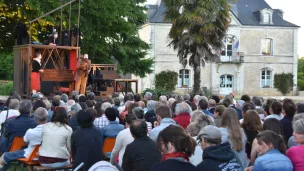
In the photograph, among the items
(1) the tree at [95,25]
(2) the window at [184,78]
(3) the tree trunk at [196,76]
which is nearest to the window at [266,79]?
(2) the window at [184,78]

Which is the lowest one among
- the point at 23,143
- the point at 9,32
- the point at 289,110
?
the point at 23,143

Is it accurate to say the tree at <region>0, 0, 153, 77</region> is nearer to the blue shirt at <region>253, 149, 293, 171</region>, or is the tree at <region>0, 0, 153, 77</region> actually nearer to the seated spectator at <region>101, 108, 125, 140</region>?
the seated spectator at <region>101, 108, 125, 140</region>

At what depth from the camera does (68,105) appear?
11.0 meters

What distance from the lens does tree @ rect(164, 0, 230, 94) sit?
2500 centimetres

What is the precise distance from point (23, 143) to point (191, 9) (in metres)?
18.3

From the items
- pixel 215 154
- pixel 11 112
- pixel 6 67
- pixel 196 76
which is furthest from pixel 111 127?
pixel 6 67

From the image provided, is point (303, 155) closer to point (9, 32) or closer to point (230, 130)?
point (230, 130)

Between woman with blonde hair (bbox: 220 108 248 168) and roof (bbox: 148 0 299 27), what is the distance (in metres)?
40.5

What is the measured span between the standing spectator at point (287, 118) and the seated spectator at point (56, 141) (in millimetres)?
3071

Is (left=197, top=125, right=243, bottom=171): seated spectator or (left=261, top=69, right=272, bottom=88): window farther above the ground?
(left=261, top=69, right=272, bottom=88): window

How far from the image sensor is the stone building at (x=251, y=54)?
4797 centimetres

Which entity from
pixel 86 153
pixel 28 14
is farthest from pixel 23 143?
pixel 28 14

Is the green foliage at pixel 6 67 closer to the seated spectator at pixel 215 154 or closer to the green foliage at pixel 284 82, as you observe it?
the green foliage at pixel 284 82

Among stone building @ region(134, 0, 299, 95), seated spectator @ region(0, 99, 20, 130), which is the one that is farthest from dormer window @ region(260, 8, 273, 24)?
seated spectator @ region(0, 99, 20, 130)
